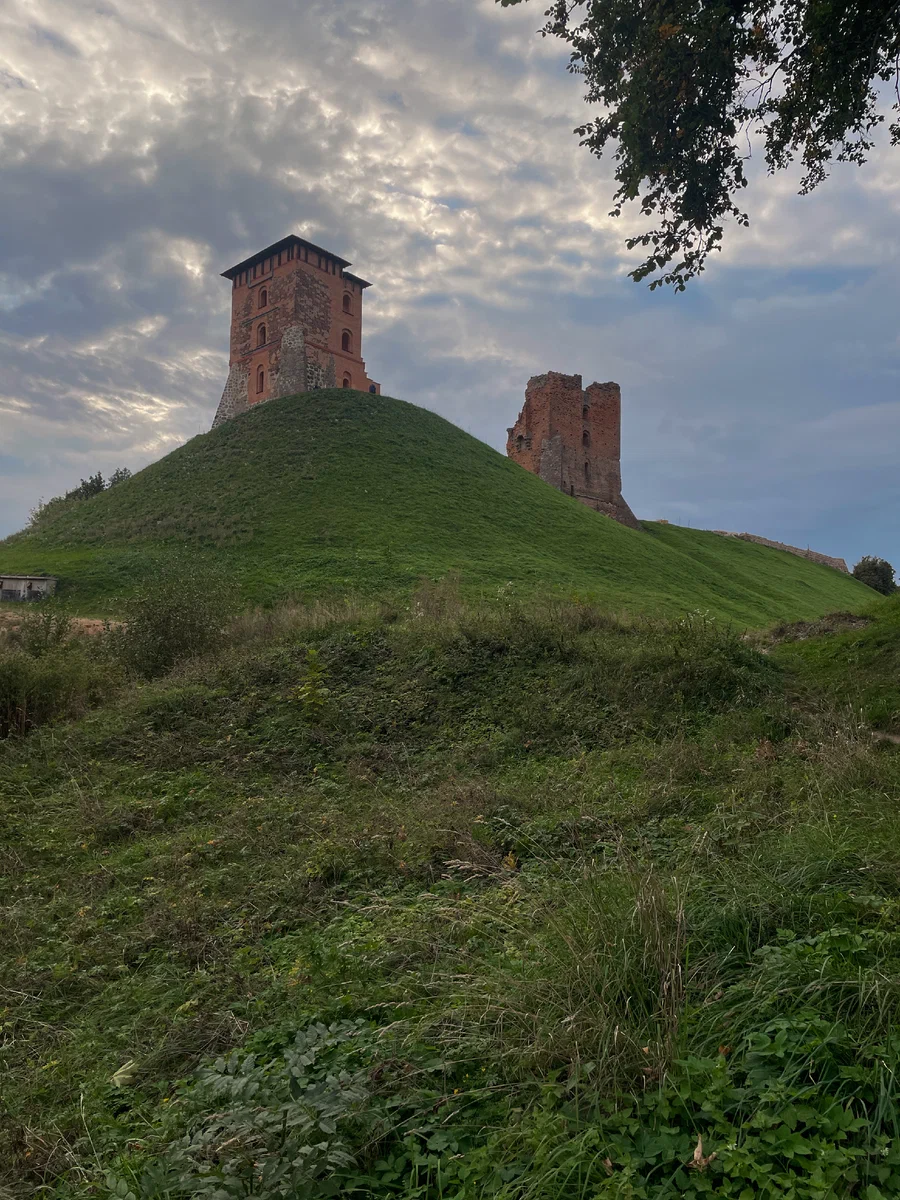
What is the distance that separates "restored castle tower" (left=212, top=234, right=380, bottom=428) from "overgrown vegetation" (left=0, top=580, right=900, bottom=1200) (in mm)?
38155

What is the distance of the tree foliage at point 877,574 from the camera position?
52.6 metres

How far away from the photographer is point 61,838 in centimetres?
684

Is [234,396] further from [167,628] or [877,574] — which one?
[877,574]

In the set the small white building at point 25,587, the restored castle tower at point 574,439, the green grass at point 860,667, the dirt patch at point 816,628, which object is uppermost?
the restored castle tower at point 574,439

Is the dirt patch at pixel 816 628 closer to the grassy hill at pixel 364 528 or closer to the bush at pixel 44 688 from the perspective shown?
the grassy hill at pixel 364 528

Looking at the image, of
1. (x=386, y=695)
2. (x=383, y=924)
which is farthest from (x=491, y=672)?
(x=383, y=924)

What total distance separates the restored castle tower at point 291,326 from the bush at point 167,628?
1206 inches

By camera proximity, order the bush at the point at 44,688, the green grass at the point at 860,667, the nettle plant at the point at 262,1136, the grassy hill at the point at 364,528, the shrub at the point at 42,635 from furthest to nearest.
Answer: the grassy hill at the point at 364,528 → the shrub at the point at 42,635 → the bush at the point at 44,688 → the green grass at the point at 860,667 → the nettle plant at the point at 262,1136

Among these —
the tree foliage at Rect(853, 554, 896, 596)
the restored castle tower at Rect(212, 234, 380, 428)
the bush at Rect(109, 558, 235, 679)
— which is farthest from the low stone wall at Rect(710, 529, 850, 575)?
the bush at Rect(109, 558, 235, 679)

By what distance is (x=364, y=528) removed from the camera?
87.3 feet

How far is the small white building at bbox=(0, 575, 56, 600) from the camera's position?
22641mm

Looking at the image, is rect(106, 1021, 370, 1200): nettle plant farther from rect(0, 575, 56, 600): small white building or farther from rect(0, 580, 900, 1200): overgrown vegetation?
rect(0, 575, 56, 600): small white building

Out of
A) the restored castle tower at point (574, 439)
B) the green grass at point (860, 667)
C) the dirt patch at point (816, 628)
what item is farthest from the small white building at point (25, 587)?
the restored castle tower at point (574, 439)

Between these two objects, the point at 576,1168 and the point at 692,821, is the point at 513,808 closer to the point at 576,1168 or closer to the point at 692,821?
the point at 692,821
